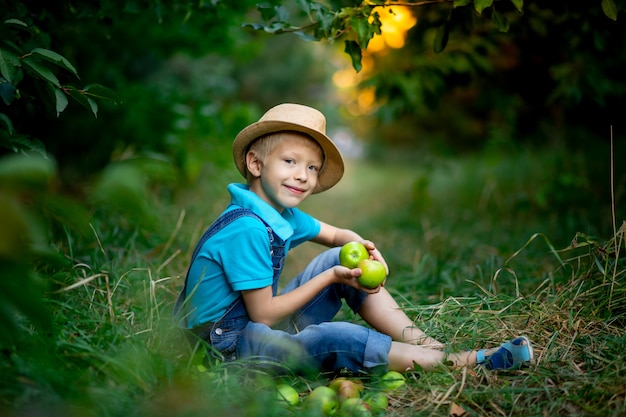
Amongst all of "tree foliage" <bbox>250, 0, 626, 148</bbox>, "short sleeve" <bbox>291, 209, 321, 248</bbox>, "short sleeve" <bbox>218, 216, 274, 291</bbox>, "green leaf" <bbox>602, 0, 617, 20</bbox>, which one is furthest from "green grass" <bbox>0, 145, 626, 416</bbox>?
"tree foliage" <bbox>250, 0, 626, 148</bbox>

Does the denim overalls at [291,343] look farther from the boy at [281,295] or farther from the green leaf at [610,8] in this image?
the green leaf at [610,8]

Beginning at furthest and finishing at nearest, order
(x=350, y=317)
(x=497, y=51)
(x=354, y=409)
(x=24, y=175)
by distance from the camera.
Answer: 1. (x=497, y=51)
2. (x=350, y=317)
3. (x=354, y=409)
4. (x=24, y=175)

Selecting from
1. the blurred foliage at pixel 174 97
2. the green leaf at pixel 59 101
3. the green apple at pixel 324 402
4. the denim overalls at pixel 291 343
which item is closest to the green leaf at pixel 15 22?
the blurred foliage at pixel 174 97

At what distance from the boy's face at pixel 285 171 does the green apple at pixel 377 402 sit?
2.59 feet

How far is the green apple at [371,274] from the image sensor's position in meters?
2.09

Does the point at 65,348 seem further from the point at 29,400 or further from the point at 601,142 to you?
the point at 601,142

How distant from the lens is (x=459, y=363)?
2057 mm

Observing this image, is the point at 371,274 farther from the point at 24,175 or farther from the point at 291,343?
the point at 24,175

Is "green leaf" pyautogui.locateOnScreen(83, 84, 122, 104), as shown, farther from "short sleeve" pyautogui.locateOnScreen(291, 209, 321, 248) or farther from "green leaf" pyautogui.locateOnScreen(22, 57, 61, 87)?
"short sleeve" pyautogui.locateOnScreen(291, 209, 321, 248)

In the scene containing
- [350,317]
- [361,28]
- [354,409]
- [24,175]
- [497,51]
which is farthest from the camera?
[497,51]

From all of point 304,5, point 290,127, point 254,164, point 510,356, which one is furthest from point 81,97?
point 510,356

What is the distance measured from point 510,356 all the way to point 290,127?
1.17 metres

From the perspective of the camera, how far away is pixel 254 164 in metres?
2.29

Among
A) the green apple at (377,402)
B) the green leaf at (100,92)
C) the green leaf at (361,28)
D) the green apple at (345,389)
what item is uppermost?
the green leaf at (361,28)
